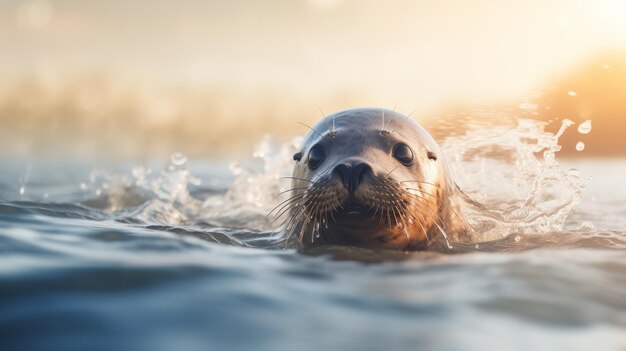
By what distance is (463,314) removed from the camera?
8.18ft

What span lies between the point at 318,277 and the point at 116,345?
1.19 metres

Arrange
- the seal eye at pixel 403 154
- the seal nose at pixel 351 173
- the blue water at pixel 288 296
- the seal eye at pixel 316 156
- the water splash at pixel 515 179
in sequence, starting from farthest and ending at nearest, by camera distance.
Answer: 1. the water splash at pixel 515 179
2. the seal eye at pixel 316 156
3. the seal eye at pixel 403 154
4. the seal nose at pixel 351 173
5. the blue water at pixel 288 296

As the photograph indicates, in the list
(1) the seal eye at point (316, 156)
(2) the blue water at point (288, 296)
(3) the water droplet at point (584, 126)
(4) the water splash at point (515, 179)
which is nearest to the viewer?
(2) the blue water at point (288, 296)

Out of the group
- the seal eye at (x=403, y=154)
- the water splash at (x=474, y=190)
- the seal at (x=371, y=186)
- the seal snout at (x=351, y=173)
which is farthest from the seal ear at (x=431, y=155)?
the seal snout at (x=351, y=173)

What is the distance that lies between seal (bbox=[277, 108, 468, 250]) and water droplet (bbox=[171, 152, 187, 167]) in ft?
11.8

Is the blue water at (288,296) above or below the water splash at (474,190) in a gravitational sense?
below

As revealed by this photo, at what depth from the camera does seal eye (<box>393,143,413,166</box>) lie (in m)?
4.79

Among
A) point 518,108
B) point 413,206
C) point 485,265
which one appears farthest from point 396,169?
point 518,108

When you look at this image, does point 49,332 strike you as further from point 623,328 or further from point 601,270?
point 601,270

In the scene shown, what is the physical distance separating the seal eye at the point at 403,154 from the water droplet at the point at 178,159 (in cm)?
445

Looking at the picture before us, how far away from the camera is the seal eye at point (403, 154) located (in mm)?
4793

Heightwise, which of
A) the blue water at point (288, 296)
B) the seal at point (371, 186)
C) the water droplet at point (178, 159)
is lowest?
the blue water at point (288, 296)

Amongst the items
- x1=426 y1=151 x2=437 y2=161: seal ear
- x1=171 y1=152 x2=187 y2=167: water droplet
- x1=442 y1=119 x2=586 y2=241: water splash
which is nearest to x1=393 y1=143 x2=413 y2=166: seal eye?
x1=426 y1=151 x2=437 y2=161: seal ear

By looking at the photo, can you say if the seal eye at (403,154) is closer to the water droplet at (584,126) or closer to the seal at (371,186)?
the seal at (371,186)
